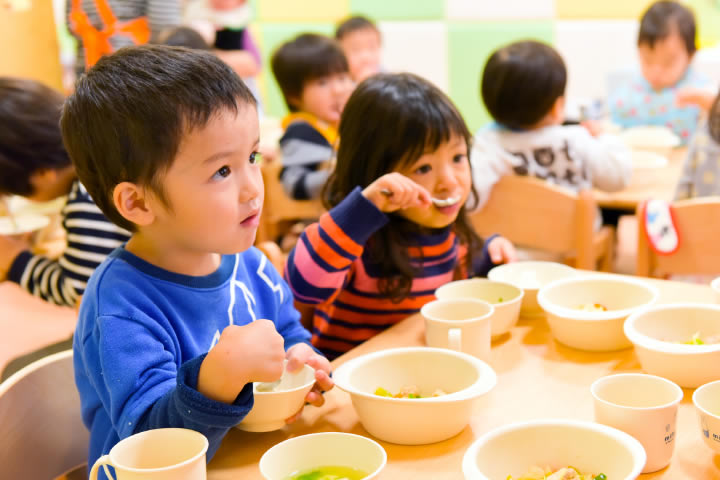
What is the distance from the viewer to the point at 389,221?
1442 millimetres

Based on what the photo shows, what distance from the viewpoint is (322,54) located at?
270 centimetres

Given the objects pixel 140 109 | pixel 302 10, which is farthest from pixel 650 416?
pixel 302 10

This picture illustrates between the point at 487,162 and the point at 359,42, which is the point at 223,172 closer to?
the point at 487,162

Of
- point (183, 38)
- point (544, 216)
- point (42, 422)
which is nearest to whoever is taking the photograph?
point (42, 422)

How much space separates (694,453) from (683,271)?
2.69ft

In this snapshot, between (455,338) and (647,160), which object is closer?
(455,338)

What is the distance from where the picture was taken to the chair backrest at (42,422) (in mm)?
1047

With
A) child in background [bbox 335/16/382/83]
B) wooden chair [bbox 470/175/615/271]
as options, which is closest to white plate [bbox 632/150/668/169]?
wooden chair [bbox 470/175/615/271]

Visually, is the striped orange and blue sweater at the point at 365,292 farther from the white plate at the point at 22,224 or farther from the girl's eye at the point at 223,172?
the white plate at the point at 22,224

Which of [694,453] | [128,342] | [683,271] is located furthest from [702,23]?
[128,342]

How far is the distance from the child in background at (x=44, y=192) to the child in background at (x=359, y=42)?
223 centimetres

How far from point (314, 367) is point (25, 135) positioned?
105cm

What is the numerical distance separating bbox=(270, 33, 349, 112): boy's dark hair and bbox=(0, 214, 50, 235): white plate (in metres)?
1.07

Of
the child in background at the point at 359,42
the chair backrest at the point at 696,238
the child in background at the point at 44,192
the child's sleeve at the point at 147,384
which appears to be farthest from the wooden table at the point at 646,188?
the child in background at the point at 359,42
